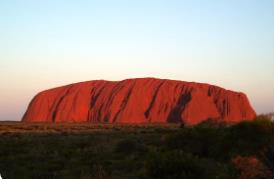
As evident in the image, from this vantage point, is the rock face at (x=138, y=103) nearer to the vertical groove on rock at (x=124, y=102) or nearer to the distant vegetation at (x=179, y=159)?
the vertical groove on rock at (x=124, y=102)

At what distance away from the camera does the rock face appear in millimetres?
97875

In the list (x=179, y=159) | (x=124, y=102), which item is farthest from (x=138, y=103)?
(x=179, y=159)

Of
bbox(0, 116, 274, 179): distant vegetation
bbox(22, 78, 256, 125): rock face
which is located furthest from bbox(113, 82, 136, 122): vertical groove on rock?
bbox(0, 116, 274, 179): distant vegetation

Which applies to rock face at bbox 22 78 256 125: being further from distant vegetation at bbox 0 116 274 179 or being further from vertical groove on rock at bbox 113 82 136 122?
distant vegetation at bbox 0 116 274 179

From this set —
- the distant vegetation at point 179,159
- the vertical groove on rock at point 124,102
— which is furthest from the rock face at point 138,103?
the distant vegetation at point 179,159

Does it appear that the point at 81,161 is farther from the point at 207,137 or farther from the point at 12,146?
the point at 12,146

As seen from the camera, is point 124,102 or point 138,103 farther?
point 124,102

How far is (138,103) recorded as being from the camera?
100 metres

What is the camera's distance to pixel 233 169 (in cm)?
1147

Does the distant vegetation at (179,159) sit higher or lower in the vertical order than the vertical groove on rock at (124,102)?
higher

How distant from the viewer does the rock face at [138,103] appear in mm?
97875

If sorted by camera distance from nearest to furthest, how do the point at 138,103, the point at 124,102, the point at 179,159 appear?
the point at 179,159, the point at 138,103, the point at 124,102

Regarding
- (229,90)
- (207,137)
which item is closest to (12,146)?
(207,137)

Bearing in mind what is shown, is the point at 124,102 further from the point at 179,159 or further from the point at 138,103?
the point at 179,159
